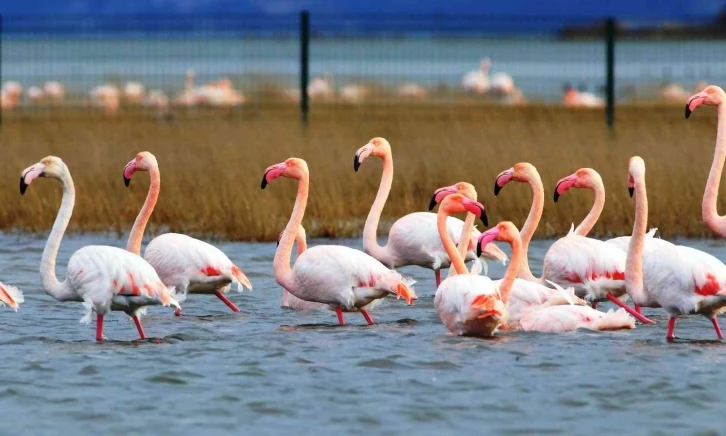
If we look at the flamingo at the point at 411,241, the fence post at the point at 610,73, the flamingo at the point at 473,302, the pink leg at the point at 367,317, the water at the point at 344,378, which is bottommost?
the water at the point at 344,378

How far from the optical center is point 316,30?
Answer: 2156 centimetres

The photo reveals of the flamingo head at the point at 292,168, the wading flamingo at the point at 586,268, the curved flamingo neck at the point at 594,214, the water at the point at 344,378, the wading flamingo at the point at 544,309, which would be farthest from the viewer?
the curved flamingo neck at the point at 594,214

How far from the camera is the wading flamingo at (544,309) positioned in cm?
856

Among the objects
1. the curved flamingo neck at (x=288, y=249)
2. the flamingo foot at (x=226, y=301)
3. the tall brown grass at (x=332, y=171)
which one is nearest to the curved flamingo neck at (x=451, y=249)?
the curved flamingo neck at (x=288, y=249)

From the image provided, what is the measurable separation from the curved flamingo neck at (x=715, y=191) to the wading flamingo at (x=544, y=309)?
44.9 inches

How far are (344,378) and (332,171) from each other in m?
7.22

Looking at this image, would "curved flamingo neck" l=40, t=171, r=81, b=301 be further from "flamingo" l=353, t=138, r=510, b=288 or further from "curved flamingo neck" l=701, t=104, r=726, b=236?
"curved flamingo neck" l=701, t=104, r=726, b=236

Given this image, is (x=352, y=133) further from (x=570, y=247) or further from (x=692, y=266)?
(x=692, y=266)

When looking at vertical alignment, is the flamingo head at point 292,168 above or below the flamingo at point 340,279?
above

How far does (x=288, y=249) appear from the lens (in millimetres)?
9523

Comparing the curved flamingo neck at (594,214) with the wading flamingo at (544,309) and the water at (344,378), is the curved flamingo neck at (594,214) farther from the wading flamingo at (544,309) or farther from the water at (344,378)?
the wading flamingo at (544,309)

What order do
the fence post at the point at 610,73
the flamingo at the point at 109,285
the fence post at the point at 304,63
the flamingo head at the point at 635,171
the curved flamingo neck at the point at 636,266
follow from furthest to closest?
the fence post at the point at 610,73
the fence post at the point at 304,63
the flamingo head at the point at 635,171
the curved flamingo neck at the point at 636,266
the flamingo at the point at 109,285

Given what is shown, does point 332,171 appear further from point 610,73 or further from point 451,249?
point 610,73

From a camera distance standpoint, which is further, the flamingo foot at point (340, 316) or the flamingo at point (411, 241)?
the flamingo at point (411, 241)
